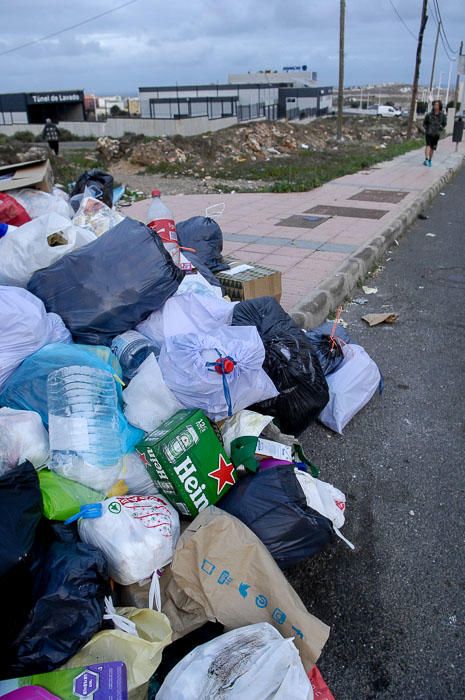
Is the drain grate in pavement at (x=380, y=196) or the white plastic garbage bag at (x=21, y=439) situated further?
the drain grate in pavement at (x=380, y=196)

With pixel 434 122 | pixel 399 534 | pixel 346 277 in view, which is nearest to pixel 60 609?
pixel 399 534

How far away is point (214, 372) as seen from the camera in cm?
232

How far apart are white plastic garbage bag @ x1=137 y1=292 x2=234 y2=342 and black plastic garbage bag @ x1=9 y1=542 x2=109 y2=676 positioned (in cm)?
129

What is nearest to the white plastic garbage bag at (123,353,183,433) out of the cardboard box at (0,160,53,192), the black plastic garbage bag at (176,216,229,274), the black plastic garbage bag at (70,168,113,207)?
the black plastic garbage bag at (176,216,229,274)

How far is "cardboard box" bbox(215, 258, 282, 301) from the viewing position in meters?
3.85

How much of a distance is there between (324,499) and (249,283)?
75.5 inches

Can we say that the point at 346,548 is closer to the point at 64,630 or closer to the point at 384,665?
the point at 384,665

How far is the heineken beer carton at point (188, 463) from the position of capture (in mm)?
2061

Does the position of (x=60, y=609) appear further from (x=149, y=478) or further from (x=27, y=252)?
(x=27, y=252)

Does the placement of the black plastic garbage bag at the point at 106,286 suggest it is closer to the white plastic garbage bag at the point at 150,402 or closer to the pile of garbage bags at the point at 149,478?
the pile of garbage bags at the point at 149,478

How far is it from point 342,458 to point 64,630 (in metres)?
1.72

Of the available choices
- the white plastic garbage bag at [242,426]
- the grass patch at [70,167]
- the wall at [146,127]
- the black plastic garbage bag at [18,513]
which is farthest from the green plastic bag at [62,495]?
the wall at [146,127]

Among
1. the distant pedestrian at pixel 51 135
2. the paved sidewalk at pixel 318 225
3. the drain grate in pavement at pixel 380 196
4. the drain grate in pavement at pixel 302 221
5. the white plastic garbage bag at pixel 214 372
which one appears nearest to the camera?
the white plastic garbage bag at pixel 214 372

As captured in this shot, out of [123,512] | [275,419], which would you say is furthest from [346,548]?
[123,512]
